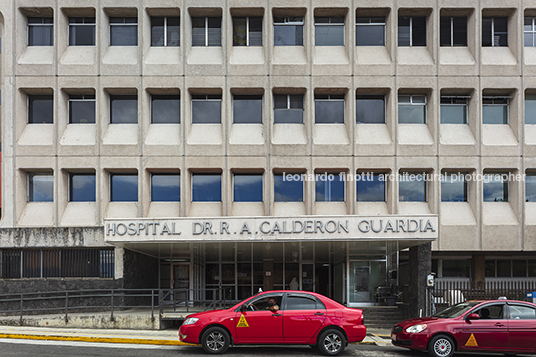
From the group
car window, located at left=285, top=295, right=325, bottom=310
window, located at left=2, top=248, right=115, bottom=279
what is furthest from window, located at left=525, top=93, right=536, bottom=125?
window, located at left=2, top=248, right=115, bottom=279

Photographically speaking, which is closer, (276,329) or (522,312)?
(276,329)

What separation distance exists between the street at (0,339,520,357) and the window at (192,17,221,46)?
13402mm

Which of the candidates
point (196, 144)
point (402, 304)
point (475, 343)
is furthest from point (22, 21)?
point (475, 343)

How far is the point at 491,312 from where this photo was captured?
11.0 m

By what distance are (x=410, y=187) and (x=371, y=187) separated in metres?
1.69

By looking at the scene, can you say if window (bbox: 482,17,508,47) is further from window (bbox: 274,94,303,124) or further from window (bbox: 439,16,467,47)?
window (bbox: 274,94,303,124)

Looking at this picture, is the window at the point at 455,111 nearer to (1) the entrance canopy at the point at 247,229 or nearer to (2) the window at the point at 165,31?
(1) the entrance canopy at the point at 247,229

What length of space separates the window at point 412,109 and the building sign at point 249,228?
6208mm

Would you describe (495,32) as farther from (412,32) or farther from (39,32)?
(39,32)

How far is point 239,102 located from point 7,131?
981 centimetres

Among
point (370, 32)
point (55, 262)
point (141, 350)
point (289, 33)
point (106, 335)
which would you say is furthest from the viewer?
point (370, 32)

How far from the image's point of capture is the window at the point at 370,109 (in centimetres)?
2075

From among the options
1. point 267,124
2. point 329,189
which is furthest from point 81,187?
point 329,189

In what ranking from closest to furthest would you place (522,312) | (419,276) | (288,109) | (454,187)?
(522,312), (419,276), (454,187), (288,109)
